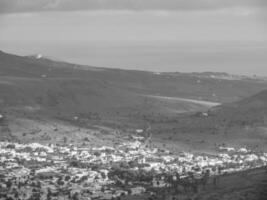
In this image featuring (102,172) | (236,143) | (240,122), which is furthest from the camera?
(240,122)

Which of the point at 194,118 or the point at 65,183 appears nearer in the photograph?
the point at 65,183

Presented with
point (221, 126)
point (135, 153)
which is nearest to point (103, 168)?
point (135, 153)

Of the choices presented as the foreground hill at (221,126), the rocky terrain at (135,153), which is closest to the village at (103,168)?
the rocky terrain at (135,153)

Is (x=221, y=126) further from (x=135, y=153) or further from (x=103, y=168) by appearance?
(x=103, y=168)

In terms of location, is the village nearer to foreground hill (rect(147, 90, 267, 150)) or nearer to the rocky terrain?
the rocky terrain

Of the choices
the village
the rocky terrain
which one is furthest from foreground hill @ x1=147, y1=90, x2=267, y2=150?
the village

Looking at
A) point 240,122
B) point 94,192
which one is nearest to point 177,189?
point 94,192

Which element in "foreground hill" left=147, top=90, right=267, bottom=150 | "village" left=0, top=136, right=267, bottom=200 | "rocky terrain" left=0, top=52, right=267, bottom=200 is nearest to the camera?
"rocky terrain" left=0, top=52, right=267, bottom=200

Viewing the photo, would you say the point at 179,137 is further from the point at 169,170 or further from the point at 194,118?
the point at 169,170
